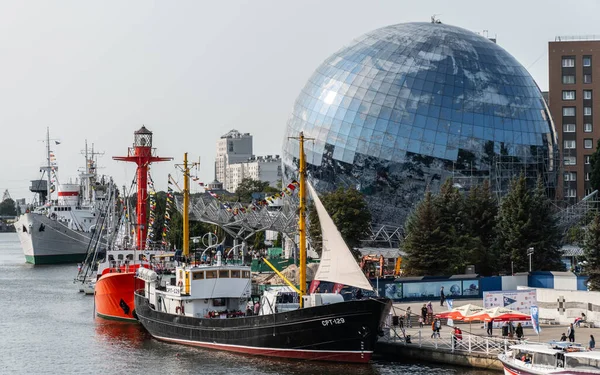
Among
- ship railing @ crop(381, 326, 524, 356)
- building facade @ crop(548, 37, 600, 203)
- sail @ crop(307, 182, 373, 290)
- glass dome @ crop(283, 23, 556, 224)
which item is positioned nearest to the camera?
ship railing @ crop(381, 326, 524, 356)

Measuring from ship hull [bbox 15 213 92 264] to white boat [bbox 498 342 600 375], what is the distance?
114627 millimetres

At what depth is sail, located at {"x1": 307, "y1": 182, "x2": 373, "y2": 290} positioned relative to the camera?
167ft

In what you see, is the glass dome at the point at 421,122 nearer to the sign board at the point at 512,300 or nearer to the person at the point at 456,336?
the sign board at the point at 512,300

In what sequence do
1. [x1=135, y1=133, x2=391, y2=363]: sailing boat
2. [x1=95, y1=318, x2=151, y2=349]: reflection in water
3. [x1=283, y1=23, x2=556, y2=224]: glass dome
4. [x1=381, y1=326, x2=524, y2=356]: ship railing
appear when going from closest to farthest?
[x1=381, y1=326, x2=524, y2=356]: ship railing < [x1=135, y1=133, x2=391, y2=363]: sailing boat < [x1=95, y1=318, x2=151, y2=349]: reflection in water < [x1=283, y1=23, x2=556, y2=224]: glass dome

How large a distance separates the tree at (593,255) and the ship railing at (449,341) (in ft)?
42.2

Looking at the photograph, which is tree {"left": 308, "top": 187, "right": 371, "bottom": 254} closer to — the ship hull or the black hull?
the black hull

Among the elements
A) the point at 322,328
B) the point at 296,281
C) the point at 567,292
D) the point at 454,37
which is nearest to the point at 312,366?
the point at 322,328

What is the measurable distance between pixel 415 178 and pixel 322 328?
141 ft

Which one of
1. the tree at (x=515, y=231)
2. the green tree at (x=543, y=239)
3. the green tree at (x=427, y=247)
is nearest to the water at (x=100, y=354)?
the green tree at (x=427, y=247)

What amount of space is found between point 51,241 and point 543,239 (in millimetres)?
90734

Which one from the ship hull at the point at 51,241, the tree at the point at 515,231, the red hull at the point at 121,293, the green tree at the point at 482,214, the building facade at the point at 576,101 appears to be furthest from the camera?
the ship hull at the point at 51,241

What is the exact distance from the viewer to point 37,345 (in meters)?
57.1

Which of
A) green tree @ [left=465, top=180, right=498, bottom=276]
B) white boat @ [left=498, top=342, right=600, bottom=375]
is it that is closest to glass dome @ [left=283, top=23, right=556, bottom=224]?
green tree @ [left=465, top=180, right=498, bottom=276]

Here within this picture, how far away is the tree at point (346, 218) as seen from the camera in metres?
82.8
